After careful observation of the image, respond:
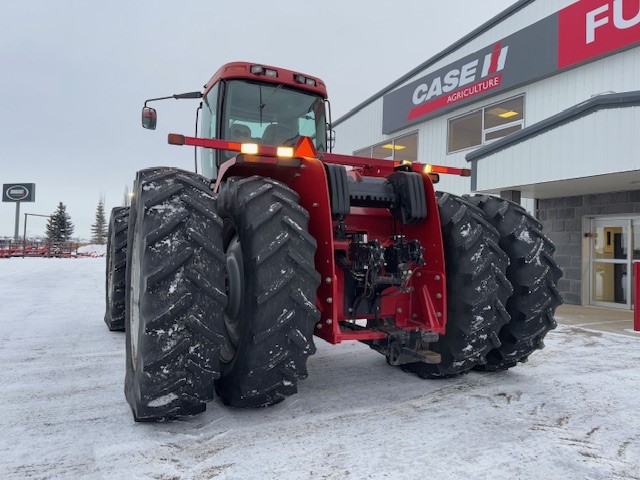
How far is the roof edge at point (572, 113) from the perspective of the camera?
24.5 feet

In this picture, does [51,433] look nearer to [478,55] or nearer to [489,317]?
[489,317]

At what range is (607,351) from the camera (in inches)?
219

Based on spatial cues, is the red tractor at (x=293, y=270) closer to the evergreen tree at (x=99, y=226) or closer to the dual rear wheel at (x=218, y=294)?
the dual rear wheel at (x=218, y=294)

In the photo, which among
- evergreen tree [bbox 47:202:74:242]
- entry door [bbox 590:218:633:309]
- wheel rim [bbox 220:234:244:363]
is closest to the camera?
wheel rim [bbox 220:234:244:363]

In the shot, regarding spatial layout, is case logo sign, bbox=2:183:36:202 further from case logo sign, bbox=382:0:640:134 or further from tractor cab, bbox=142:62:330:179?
tractor cab, bbox=142:62:330:179

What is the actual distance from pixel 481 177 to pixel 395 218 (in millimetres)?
7513

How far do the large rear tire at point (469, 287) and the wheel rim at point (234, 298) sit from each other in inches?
62.6

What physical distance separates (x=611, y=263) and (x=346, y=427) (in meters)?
10.1

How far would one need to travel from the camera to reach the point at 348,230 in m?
3.68

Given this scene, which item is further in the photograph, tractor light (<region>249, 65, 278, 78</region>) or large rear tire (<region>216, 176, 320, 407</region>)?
tractor light (<region>249, 65, 278, 78</region>)

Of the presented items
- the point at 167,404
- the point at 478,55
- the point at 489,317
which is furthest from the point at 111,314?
the point at 478,55

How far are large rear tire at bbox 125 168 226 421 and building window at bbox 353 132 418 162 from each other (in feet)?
46.6

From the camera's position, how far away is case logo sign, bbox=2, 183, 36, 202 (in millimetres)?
57062

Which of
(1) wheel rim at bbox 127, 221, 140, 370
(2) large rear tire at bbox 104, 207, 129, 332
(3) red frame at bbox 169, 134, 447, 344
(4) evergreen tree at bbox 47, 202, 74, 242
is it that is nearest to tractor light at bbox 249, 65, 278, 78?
(3) red frame at bbox 169, 134, 447, 344
